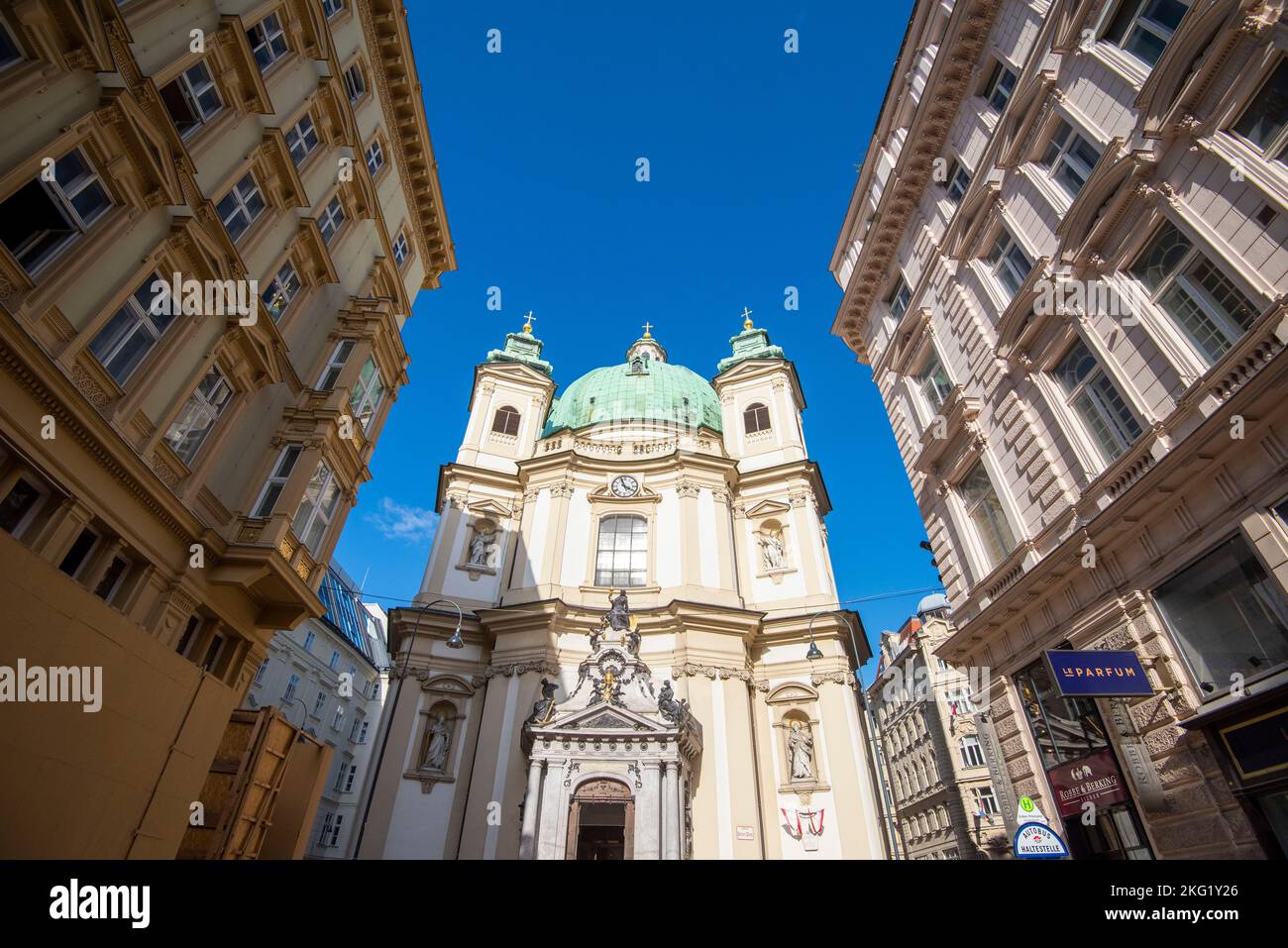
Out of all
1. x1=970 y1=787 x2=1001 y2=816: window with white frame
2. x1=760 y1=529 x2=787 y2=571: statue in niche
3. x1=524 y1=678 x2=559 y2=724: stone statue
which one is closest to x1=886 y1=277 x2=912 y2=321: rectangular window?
x1=760 y1=529 x2=787 y2=571: statue in niche

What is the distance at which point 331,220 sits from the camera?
16484mm

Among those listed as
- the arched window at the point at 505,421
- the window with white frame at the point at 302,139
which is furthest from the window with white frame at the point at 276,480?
the arched window at the point at 505,421

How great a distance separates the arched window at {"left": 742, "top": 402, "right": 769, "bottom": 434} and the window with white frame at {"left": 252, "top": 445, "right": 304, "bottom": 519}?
2697 cm

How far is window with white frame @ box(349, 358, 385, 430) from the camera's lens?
16.2m

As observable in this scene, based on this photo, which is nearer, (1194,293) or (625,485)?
(1194,293)

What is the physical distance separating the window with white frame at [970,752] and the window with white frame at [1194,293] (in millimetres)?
41513

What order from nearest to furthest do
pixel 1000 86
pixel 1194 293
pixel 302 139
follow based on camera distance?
pixel 1194 293 → pixel 302 139 → pixel 1000 86

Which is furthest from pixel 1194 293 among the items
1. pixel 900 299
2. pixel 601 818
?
pixel 601 818

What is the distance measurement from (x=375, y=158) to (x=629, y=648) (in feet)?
62.0

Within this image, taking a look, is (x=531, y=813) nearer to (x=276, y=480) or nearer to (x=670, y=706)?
(x=670, y=706)

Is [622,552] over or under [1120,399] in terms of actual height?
over

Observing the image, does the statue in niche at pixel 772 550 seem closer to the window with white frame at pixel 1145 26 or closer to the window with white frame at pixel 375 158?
the window with white frame at pixel 1145 26
